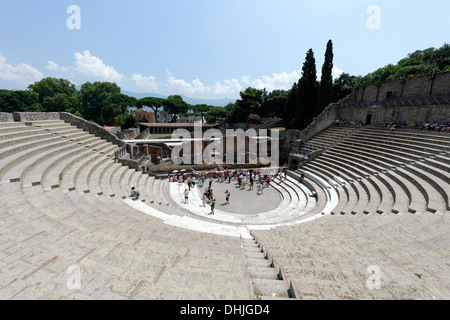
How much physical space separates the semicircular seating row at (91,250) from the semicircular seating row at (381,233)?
179 cm

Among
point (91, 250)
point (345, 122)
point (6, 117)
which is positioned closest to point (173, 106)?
point (345, 122)

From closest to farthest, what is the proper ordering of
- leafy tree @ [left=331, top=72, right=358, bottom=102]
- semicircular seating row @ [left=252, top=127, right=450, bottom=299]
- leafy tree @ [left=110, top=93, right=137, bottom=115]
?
semicircular seating row @ [left=252, top=127, right=450, bottom=299]
leafy tree @ [left=331, top=72, right=358, bottom=102]
leafy tree @ [left=110, top=93, right=137, bottom=115]

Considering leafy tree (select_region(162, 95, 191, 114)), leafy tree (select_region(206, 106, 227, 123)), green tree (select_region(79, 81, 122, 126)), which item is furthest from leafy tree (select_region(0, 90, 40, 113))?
leafy tree (select_region(206, 106, 227, 123))

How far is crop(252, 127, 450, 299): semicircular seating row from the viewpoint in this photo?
3.76m

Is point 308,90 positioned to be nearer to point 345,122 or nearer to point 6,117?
point 345,122

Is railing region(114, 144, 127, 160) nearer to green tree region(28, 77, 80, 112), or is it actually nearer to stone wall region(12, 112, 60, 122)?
stone wall region(12, 112, 60, 122)

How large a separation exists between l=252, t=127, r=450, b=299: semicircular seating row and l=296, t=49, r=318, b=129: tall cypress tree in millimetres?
14929

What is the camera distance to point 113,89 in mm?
46062

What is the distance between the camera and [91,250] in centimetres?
414

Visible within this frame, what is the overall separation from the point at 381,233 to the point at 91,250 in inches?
335

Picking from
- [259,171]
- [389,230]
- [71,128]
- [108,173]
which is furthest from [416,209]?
[71,128]

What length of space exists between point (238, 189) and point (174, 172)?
6.52 m

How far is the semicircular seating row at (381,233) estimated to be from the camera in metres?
3.76

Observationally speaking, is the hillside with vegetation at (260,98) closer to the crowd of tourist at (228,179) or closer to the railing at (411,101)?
the railing at (411,101)
